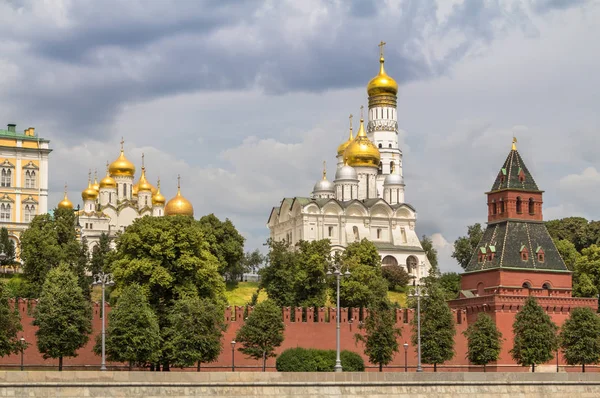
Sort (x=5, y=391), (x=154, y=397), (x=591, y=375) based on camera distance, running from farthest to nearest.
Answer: (x=591, y=375) < (x=154, y=397) < (x=5, y=391)

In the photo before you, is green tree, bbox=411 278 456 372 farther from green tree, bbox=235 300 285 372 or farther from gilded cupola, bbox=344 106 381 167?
gilded cupola, bbox=344 106 381 167

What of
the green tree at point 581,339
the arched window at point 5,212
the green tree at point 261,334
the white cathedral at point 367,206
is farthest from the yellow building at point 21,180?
the green tree at point 581,339

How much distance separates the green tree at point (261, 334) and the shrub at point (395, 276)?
148 ft

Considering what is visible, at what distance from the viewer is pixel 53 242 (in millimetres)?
108000

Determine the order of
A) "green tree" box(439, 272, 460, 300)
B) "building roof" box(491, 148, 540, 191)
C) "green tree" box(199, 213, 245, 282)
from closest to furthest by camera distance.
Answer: "building roof" box(491, 148, 540, 191) < "green tree" box(439, 272, 460, 300) < "green tree" box(199, 213, 245, 282)

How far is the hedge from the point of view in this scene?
244 ft

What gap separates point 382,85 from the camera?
144250 mm

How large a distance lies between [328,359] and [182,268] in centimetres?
1094

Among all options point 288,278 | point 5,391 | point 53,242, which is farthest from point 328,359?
point 53,242

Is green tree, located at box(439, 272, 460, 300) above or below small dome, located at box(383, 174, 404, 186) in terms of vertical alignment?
below

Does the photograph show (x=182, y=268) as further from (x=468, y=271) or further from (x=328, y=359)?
(x=468, y=271)

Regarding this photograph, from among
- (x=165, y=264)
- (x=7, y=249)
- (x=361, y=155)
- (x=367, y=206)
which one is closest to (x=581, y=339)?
(x=165, y=264)

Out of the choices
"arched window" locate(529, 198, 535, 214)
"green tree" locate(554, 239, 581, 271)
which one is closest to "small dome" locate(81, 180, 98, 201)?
"green tree" locate(554, 239, 581, 271)

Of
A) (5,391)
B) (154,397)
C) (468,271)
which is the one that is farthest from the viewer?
(468,271)
